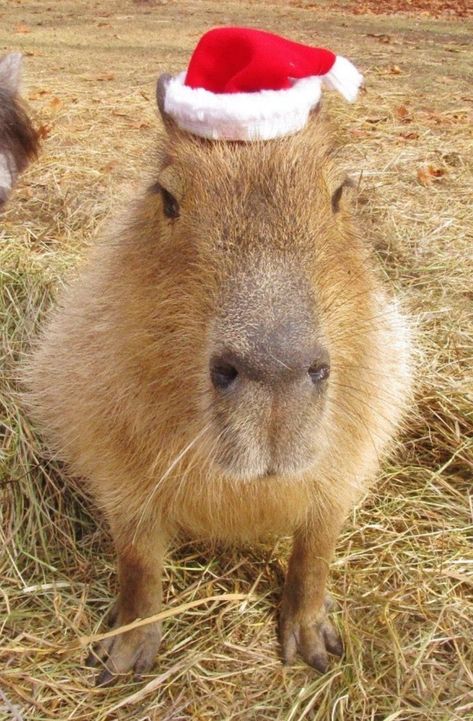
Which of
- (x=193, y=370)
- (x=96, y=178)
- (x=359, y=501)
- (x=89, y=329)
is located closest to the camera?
(x=193, y=370)

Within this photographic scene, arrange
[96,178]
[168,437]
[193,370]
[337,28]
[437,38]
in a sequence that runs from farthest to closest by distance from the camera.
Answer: [337,28] → [437,38] → [96,178] → [168,437] → [193,370]

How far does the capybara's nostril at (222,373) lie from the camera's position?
1402 millimetres

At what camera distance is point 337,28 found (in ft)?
36.4

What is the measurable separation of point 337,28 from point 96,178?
784 centimetres

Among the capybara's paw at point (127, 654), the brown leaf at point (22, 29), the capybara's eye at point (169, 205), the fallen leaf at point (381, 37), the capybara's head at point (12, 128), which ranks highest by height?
the capybara's eye at point (169, 205)

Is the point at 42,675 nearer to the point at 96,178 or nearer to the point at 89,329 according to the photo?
the point at 89,329

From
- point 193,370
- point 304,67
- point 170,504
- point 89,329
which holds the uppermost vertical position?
point 304,67

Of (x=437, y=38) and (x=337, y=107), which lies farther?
(x=437, y=38)

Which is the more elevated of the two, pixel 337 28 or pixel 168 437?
pixel 168 437

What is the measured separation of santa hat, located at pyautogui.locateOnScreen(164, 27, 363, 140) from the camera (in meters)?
1.70

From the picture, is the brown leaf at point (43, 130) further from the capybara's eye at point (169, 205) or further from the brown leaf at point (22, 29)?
the brown leaf at point (22, 29)

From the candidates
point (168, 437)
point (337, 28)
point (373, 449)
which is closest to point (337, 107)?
point (373, 449)

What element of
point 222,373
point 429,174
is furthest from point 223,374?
point 429,174

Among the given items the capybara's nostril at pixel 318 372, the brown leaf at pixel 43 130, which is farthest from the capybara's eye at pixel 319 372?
the brown leaf at pixel 43 130
